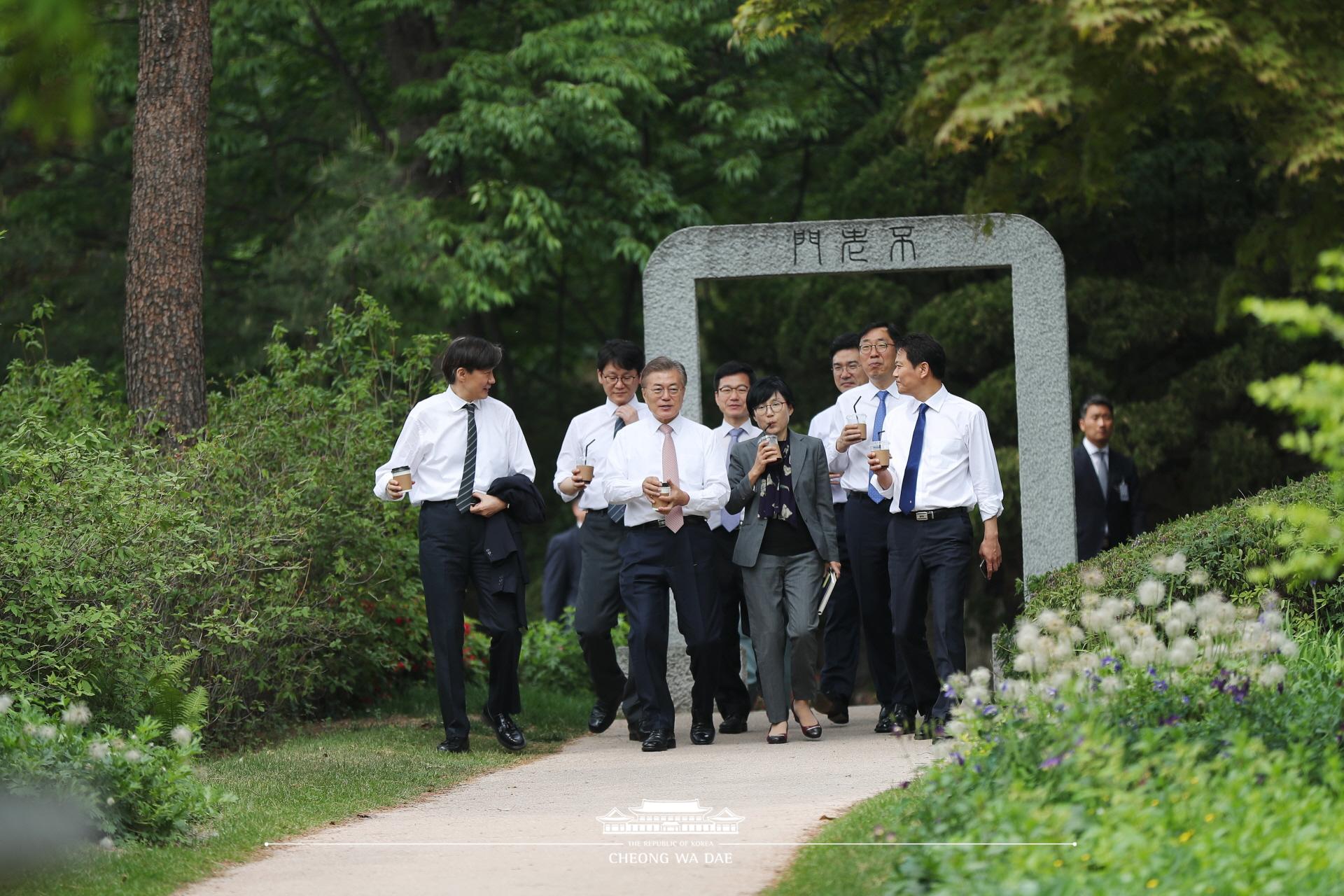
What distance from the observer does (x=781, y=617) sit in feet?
28.7

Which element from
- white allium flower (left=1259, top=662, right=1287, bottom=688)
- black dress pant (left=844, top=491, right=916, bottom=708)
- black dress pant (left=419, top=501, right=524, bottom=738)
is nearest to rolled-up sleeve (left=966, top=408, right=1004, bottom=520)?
black dress pant (left=844, top=491, right=916, bottom=708)

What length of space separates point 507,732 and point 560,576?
18.7 feet

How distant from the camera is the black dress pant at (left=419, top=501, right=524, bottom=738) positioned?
334 inches

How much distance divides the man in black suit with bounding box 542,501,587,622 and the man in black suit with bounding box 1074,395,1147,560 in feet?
15.1

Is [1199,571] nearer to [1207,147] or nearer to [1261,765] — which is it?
[1261,765]

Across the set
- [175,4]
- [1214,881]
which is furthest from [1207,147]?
[1214,881]

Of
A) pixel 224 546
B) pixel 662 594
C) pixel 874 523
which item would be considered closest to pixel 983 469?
pixel 874 523

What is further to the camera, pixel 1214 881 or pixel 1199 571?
pixel 1199 571

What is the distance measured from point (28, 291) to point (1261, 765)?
47.2 ft

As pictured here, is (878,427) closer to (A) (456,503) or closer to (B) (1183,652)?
(A) (456,503)

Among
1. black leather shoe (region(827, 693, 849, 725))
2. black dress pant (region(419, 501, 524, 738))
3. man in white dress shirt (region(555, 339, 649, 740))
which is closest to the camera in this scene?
black dress pant (region(419, 501, 524, 738))

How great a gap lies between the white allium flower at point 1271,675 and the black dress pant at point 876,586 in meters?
3.15

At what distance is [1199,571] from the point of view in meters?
6.09

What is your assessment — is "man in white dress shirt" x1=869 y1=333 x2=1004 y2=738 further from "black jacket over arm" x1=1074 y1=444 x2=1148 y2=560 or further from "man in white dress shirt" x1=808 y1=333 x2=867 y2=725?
"black jacket over arm" x1=1074 y1=444 x2=1148 y2=560
